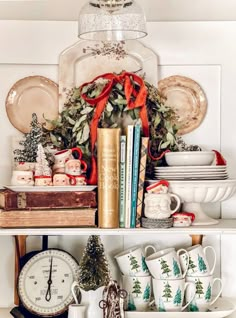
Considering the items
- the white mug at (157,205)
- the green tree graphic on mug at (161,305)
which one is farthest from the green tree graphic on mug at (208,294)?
the white mug at (157,205)

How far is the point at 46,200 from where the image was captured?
1377mm

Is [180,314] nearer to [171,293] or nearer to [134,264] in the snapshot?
[171,293]

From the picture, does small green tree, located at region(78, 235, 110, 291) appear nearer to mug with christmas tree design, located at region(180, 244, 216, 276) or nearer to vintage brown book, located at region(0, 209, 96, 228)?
vintage brown book, located at region(0, 209, 96, 228)

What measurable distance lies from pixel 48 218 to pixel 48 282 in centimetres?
18

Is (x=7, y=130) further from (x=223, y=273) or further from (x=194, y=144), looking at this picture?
(x=223, y=273)

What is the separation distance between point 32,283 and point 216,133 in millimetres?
620

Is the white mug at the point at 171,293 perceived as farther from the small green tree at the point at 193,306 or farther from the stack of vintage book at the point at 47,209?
the stack of vintage book at the point at 47,209

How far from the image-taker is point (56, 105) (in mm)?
1590

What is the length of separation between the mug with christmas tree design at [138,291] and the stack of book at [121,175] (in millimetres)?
157

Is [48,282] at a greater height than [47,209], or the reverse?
[47,209]

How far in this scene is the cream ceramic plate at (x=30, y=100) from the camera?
5.21 feet

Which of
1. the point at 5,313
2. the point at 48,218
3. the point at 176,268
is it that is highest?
the point at 48,218

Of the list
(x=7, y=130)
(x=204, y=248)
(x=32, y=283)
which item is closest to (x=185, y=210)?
(x=204, y=248)

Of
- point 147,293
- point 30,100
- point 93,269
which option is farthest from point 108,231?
point 30,100
